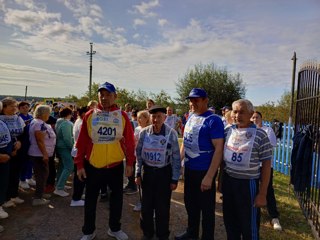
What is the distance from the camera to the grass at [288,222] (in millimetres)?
4223

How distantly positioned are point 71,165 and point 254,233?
3813mm

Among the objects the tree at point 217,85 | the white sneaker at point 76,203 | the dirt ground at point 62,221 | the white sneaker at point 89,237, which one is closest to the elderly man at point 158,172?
the dirt ground at point 62,221

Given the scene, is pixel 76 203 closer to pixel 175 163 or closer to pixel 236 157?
pixel 175 163

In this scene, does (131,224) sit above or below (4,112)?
below

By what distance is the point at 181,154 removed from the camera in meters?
4.02

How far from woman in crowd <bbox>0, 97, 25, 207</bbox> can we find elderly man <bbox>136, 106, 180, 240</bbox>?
251 centimetres

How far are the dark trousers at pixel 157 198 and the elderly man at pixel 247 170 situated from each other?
0.87 m

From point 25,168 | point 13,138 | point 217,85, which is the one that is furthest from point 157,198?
point 217,85

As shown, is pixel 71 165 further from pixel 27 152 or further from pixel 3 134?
pixel 3 134

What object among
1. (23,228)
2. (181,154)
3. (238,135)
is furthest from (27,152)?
(238,135)

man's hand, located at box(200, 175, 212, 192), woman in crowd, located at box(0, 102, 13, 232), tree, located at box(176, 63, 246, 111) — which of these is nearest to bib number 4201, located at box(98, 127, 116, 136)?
man's hand, located at box(200, 175, 212, 192)

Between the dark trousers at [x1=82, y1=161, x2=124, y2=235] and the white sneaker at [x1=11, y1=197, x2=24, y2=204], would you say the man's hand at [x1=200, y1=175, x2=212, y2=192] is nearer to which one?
the dark trousers at [x1=82, y1=161, x2=124, y2=235]

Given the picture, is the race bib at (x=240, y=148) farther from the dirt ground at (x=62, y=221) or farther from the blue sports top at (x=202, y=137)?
the dirt ground at (x=62, y=221)

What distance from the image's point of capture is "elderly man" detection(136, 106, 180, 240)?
3611 millimetres
